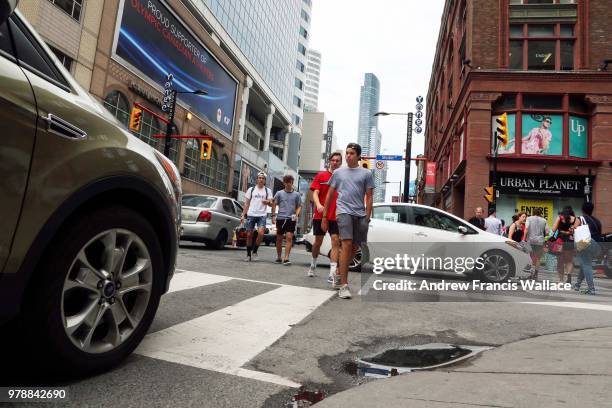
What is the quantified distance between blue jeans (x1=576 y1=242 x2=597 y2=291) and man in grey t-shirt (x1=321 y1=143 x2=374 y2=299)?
4.70m

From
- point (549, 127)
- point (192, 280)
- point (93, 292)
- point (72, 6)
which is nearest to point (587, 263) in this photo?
point (192, 280)

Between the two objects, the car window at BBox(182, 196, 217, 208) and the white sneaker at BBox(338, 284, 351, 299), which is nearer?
the white sneaker at BBox(338, 284, 351, 299)

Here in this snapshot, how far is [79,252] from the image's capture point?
73.4 inches

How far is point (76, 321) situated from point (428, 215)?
728cm

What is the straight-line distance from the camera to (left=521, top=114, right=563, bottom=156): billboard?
68.3 ft

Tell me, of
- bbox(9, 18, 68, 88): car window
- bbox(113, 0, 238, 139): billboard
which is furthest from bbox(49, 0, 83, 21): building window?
bbox(9, 18, 68, 88): car window

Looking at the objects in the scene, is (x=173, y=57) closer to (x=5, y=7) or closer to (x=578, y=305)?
(x=578, y=305)

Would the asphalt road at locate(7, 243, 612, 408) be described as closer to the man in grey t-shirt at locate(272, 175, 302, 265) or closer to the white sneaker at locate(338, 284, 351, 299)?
the white sneaker at locate(338, 284, 351, 299)

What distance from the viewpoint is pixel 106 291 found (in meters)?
2.01

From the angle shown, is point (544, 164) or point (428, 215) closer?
point (428, 215)

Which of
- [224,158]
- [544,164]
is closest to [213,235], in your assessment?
[544,164]

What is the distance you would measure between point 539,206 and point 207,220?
55.5 ft

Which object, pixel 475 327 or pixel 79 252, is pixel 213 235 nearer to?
pixel 475 327

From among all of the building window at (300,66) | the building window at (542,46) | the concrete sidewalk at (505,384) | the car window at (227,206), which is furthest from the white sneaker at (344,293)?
the building window at (300,66)
